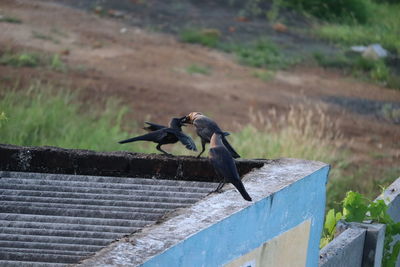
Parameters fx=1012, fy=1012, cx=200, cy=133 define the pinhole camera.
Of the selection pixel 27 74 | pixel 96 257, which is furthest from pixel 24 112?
pixel 96 257

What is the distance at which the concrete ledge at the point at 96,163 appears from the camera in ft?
17.5

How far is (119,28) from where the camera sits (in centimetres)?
2084

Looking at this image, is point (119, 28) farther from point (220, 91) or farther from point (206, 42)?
point (220, 91)

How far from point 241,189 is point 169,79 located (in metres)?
14.1

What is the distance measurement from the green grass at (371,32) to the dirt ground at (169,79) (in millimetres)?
1480

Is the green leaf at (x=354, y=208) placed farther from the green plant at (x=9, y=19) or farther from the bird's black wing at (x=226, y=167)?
the green plant at (x=9, y=19)

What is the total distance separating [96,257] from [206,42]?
17433 mm

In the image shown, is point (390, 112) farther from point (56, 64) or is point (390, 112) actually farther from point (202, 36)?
point (56, 64)

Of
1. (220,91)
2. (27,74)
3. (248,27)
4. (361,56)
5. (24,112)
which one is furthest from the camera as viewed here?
(248,27)

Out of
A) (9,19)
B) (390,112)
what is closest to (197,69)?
(390,112)

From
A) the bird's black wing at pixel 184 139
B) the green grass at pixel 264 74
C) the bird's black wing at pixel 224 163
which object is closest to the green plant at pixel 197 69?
the green grass at pixel 264 74

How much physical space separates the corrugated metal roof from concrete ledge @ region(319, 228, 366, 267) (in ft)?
4.08

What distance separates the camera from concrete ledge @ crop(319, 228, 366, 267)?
6.10m

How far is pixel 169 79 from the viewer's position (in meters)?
18.4
